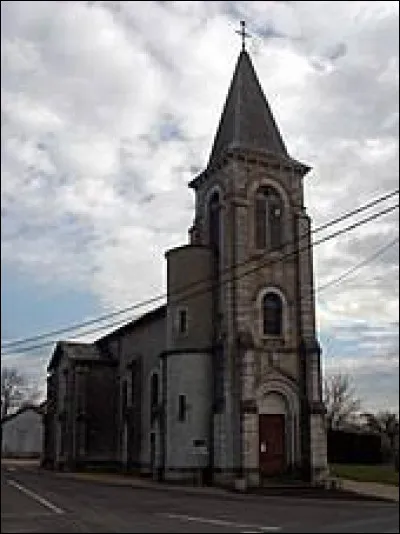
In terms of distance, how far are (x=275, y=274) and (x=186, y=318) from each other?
190 inches

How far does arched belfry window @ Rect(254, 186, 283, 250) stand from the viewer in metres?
39.5

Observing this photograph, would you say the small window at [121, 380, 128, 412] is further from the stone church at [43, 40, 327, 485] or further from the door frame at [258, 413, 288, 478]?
the door frame at [258, 413, 288, 478]

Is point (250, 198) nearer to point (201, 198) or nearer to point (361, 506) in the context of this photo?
point (201, 198)

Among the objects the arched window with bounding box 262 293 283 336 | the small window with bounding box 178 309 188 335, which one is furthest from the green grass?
the small window with bounding box 178 309 188 335

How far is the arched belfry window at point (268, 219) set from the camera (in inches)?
1555

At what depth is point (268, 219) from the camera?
131 feet

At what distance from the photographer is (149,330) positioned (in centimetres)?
4666

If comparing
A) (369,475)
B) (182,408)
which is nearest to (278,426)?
(182,408)

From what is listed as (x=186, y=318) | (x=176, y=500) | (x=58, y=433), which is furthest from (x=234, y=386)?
(x=58, y=433)

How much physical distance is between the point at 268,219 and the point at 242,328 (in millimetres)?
6176

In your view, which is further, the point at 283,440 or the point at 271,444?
the point at 283,440

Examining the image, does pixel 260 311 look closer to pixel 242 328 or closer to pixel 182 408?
pixel 242 328

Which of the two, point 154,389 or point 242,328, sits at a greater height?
point 242,328

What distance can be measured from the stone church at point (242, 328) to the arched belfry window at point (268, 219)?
0.06 m
